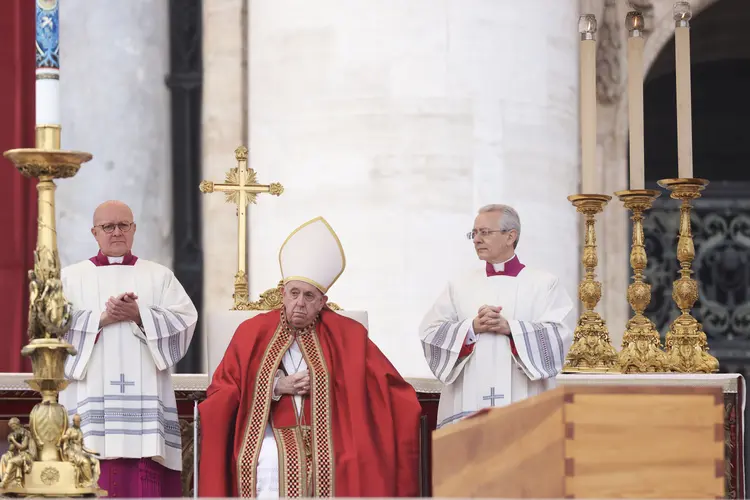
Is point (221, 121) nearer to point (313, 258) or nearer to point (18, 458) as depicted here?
point (313, 258)

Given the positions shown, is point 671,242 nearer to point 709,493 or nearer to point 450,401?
point 450,401

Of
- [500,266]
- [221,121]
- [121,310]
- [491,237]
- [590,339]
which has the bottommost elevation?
[590,339]

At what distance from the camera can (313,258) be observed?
6.81 metres

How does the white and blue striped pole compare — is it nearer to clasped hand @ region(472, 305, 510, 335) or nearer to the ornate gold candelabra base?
clasped hand @ region(472, 305, 510, 335)

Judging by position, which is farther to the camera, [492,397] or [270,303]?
[270,303]

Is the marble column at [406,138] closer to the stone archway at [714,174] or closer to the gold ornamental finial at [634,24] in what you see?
the stone archway at [714,174]

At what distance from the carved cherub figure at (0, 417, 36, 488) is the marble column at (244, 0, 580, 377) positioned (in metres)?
5.30

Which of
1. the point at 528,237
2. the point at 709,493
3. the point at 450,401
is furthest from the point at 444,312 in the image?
the point at 709,493

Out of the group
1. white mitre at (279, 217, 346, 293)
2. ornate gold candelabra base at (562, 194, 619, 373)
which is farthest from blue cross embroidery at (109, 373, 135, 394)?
ornate gold candelabra base at (562, 194, 619, 373)

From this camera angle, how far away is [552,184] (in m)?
9.87

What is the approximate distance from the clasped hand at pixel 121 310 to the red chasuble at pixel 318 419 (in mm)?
445

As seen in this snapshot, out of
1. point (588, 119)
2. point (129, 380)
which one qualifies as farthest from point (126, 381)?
point (588, 119)

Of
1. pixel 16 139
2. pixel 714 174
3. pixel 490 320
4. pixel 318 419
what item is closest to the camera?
pixel 318 419

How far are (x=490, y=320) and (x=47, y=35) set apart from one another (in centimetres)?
310
